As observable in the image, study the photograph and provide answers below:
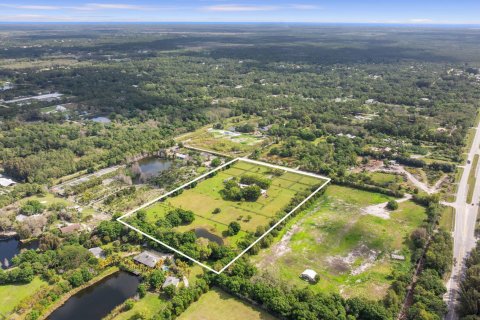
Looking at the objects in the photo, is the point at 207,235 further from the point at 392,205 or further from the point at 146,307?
the point at 392,205

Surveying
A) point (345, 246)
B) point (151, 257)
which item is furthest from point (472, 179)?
point (151, 257)

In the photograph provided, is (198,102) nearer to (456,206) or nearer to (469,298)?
(456,206)

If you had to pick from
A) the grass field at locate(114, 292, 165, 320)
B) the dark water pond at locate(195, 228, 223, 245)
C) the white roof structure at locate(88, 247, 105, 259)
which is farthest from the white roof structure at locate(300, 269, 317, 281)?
the white roof structure at locate(88, 247, 105, 259)

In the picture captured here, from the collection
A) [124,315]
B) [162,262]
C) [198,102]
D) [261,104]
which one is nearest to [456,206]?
[162,262]

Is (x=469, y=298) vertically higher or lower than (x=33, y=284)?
higher

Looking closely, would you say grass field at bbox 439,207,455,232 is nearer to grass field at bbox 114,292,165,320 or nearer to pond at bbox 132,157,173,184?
grass field at bbox 114,292,165,320

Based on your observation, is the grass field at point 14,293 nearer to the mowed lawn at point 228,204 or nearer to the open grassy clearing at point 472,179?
the mowed lawn at point 228,204

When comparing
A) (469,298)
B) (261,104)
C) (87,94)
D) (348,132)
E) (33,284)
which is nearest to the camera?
(469,298)
